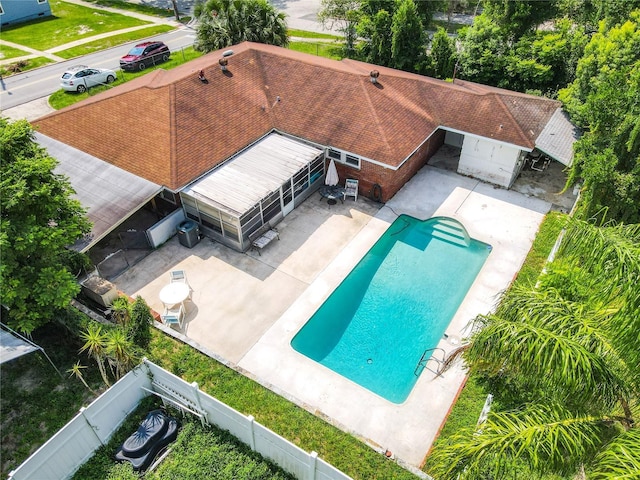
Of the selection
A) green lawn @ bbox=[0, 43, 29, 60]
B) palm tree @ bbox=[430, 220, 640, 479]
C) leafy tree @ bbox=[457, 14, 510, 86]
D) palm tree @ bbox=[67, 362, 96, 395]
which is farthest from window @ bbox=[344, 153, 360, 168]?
green lawn @ bbox=[0, 43, 29, 60]

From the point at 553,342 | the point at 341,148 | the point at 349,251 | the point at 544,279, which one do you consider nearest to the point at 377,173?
the point at 341,148

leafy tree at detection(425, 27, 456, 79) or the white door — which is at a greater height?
leafy tree at detection(425, 27, 456, 79)

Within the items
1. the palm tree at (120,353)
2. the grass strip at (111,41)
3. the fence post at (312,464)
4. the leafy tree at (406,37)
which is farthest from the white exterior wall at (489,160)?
the grass strip at (111,41)

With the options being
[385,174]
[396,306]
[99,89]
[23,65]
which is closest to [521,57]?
[385,174]

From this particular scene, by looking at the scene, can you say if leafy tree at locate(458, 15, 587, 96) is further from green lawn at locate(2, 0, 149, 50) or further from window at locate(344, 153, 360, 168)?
green lawn at locate(2, 0, 149, 50)

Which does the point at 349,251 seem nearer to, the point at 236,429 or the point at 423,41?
the point at 236,429

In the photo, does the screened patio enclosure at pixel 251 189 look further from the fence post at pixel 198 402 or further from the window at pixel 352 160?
the fence post at pixel 198 402
